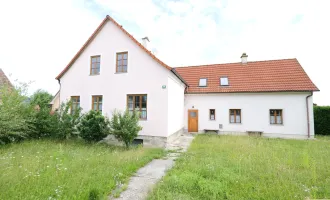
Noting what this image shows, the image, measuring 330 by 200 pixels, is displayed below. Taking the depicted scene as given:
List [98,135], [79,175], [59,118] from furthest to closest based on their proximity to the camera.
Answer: [59,118] → [98,135] → [79,175]

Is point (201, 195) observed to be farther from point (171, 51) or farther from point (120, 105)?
point (171, 51)

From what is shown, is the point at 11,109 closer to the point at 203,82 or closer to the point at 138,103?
the point at 138,103

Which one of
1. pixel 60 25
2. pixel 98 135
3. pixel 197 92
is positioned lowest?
pixel 98 135

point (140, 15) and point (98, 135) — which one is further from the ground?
point (140, 15)

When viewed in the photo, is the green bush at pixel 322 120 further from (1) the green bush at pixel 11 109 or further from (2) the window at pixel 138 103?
(1) the green bush at pixel 11 109

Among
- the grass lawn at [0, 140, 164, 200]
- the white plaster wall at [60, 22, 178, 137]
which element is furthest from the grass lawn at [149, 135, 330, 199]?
the white plaster wall at [60, 22, 178, 137]

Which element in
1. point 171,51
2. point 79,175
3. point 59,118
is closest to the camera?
point 79,175

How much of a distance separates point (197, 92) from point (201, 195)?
10.2 metres

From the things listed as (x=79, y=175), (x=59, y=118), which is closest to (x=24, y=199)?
(x=79, y=175)

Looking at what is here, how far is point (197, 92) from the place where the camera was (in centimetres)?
1285

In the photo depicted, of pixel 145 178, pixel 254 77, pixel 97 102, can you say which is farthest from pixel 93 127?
pixel 254 77

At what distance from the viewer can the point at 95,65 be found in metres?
10.1

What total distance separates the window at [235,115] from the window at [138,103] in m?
7.69

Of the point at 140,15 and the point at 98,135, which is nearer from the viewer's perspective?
the point at 98,135
